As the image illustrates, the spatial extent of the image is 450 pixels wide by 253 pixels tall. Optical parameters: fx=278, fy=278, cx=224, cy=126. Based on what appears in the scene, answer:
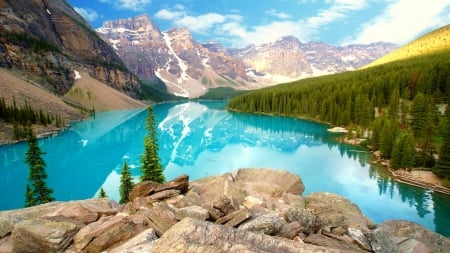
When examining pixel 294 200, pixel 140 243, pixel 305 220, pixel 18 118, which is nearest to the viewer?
pixel 140 243

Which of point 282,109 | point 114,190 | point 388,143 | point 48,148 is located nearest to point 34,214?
point 114,190

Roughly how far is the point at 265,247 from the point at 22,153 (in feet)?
280

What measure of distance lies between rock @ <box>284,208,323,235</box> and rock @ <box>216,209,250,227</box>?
222 centimetres

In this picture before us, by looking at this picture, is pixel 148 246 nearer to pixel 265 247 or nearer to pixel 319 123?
pixel 265 247

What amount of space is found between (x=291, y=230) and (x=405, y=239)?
20.3 ft

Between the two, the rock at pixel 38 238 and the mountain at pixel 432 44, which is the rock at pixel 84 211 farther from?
the mountain at pixel 432 44

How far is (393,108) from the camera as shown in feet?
317

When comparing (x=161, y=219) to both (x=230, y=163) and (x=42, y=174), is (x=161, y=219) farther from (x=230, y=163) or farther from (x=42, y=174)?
(x=230, y=163)

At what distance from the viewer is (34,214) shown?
13.8 m

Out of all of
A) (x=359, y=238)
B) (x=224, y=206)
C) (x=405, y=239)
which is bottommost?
(x=405, y=239)

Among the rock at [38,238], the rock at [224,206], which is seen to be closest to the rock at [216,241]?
the rock at [224,206]

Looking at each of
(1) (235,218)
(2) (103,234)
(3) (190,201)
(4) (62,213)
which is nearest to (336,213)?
(1) (235,218)

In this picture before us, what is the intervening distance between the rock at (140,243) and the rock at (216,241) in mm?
1071

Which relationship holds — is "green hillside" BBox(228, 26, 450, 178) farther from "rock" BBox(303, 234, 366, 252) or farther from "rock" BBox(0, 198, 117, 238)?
"rock" BBox(0, 198, 117, 238)
